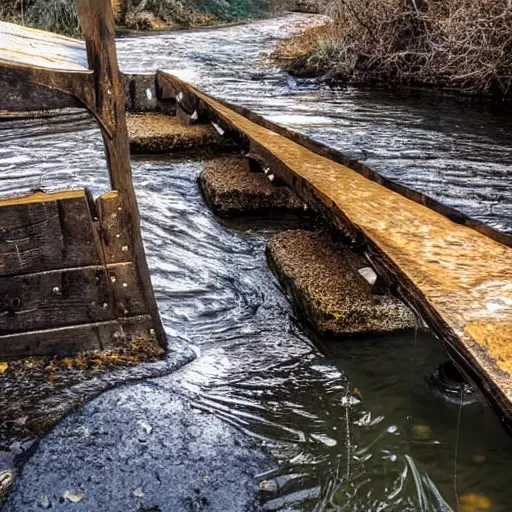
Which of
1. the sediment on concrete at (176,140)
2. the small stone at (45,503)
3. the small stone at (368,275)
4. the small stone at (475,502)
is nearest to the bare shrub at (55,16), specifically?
the sediment on concrete at (176,140)

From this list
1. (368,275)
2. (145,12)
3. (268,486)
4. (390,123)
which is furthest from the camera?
(145,12)

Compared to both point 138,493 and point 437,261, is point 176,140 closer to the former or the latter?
point 437,261

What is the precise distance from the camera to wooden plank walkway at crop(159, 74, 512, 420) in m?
2.06

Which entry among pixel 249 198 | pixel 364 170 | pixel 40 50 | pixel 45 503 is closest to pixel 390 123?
pixel 249 198

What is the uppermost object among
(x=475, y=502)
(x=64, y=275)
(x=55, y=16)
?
(x=55, y=16)

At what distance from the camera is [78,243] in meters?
3.17

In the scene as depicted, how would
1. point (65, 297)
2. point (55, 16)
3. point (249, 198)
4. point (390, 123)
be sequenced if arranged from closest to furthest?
point (65, 297)
point (249, 198)
point (390, 123)
point (55, 16)

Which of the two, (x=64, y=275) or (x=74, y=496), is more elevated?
(x=64, y=275)

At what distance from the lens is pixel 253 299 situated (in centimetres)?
416

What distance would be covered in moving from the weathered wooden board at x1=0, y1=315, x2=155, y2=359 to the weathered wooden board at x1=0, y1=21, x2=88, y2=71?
1.19 meters

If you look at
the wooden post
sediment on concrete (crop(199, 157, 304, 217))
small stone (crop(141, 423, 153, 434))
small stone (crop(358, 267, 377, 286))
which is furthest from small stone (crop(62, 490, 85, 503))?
sediment on concrete (crop(199, 157, 304, 217))

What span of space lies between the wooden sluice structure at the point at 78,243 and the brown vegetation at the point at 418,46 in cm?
794

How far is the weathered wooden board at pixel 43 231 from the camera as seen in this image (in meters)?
3.10

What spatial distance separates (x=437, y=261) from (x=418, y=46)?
32.6ft
